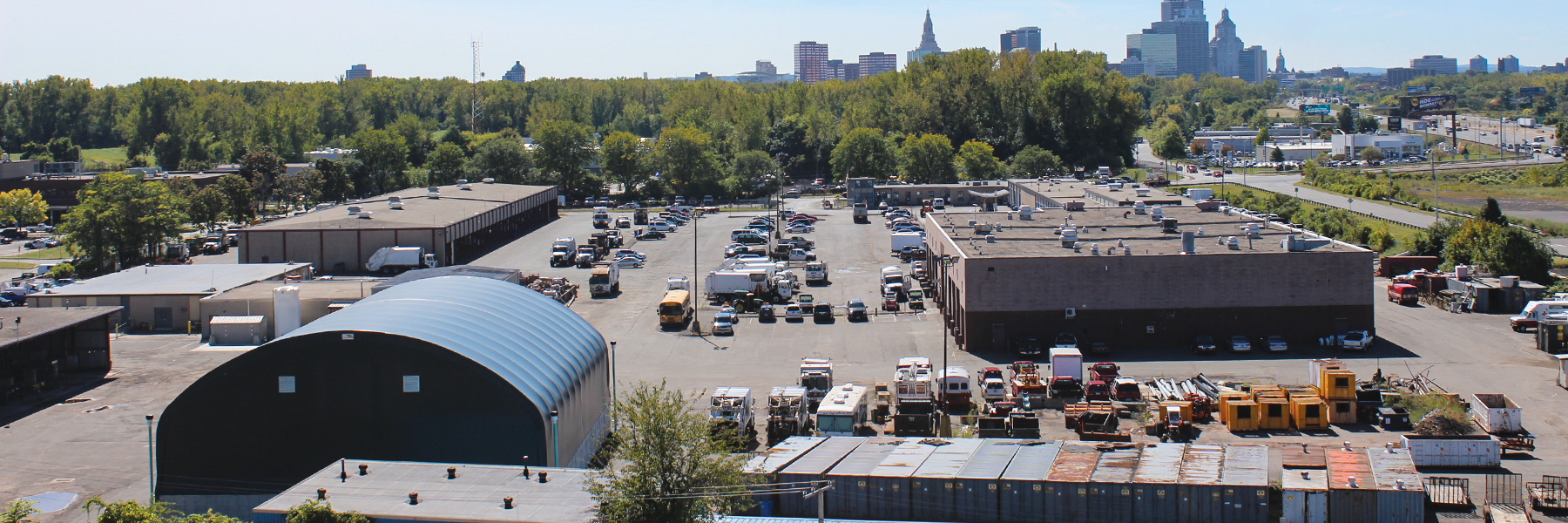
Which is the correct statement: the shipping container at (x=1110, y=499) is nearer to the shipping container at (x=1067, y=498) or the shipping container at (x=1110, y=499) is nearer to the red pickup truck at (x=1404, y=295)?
the shipping container at (x=1067, y=498)

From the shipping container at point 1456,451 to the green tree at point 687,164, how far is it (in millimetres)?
68593

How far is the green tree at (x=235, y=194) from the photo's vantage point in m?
70.8

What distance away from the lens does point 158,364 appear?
Answer: 35531mm

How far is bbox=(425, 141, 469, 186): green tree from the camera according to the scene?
9056cm

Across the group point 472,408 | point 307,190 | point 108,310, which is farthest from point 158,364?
point 307,190

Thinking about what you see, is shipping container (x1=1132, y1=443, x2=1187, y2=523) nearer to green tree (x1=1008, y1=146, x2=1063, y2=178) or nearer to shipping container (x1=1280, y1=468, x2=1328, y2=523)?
shipping container (x1=1280, y1=468, x2=1328, y2=523)

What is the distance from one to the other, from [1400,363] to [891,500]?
20124 mm

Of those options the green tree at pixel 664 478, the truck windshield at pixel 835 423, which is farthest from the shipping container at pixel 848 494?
the truck windshield at pixel 835 423

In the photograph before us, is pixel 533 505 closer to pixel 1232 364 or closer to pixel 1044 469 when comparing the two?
pixel 1044 469

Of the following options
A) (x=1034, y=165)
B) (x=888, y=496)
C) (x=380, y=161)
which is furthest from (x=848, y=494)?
(x=380, y=161)

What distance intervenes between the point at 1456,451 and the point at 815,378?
1411 cm

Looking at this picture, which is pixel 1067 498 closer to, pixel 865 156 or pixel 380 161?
pixel 865 156

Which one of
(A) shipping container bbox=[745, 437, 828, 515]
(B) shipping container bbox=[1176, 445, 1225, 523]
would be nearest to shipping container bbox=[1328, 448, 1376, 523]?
(B) shipping container bbox=[1176, 445, 1225, 523]

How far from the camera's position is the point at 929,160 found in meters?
89.7
